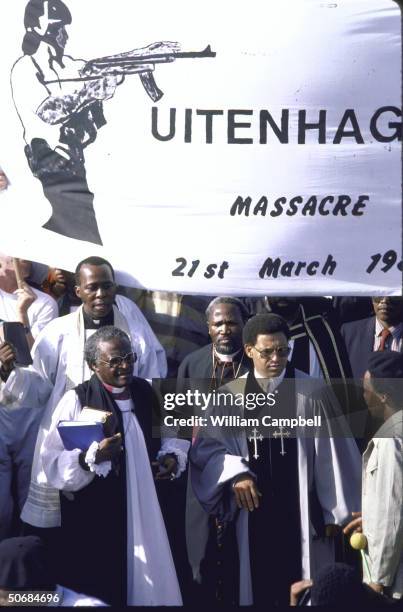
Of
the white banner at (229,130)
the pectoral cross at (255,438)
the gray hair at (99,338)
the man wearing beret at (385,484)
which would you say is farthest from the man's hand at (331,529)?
the gray hair at (99,338)

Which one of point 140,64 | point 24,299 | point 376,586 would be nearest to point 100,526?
point 24,299

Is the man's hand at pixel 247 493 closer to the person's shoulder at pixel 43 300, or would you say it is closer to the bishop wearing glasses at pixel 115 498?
the bishop wearing glasses at pixel 115 498

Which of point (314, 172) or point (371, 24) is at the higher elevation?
point (371, 24)

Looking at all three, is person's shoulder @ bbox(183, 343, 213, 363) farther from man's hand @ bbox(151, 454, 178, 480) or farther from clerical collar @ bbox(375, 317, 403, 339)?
clerical collar @ bbox(375, 317, 403, 339)

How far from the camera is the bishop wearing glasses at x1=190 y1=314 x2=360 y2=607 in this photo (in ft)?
27.8

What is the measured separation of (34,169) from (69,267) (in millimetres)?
461

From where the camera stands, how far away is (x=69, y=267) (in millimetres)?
8648

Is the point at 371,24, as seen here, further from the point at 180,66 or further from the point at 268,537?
the point at 268,537

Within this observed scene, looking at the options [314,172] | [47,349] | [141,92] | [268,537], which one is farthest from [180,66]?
[268,537]

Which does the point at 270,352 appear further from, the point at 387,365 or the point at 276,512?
the point at 276,512

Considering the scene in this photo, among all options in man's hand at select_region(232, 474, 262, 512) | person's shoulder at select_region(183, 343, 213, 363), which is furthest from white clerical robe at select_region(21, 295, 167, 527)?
man's hand at select_region(232, 474, 262, 512)

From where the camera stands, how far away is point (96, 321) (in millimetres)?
8672

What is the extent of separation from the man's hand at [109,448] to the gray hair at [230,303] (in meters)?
0.69

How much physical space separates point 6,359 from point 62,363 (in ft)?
0.99
